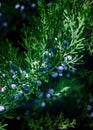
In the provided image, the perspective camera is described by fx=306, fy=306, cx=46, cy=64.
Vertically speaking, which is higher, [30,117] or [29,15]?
[29,15]

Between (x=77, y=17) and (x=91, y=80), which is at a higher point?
(x=91, y=80)

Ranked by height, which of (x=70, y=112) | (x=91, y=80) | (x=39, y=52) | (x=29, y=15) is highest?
(x=29, y=15)

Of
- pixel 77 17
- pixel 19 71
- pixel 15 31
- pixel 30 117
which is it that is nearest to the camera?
pixel 77 17

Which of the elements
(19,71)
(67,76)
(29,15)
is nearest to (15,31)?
(29,15)

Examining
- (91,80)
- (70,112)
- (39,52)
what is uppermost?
(91,80)

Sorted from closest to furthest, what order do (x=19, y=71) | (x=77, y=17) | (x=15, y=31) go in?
(x=77, y=17)
(x=19, y=71)
(x=15, y=31)

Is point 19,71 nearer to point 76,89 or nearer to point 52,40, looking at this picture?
point 52,40

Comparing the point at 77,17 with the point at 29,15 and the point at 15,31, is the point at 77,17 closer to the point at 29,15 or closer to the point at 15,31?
the point at 29,15

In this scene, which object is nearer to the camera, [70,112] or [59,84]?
[59,84]

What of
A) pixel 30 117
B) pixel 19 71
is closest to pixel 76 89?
pixel 30 117
